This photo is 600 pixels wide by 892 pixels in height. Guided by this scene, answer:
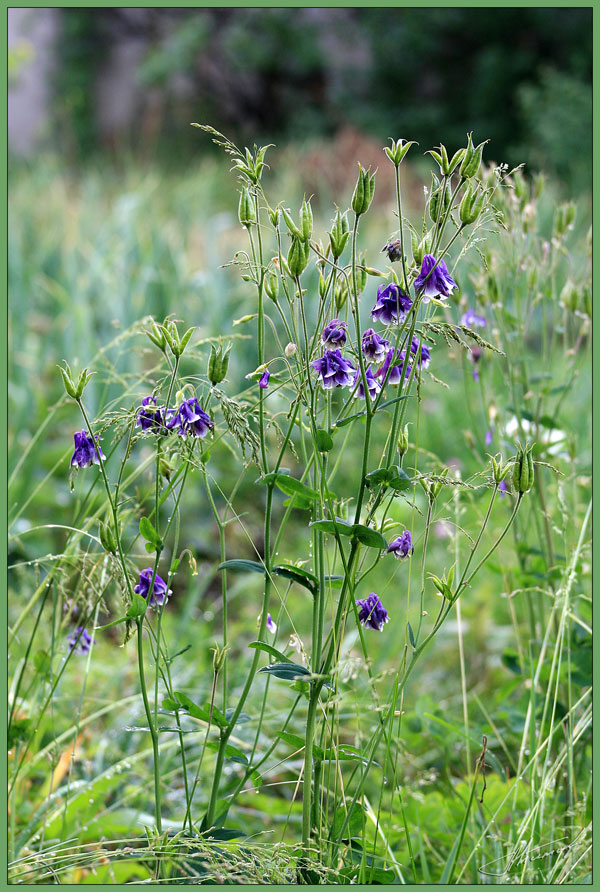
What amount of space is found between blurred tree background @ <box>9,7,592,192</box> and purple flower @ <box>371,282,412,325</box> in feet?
25.0

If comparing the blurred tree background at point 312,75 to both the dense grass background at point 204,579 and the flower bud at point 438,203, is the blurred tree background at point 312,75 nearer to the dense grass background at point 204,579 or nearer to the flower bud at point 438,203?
the dense grass background at point 204,579

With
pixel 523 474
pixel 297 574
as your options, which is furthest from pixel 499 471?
pixel 297 574

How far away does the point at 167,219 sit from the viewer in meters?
4.97

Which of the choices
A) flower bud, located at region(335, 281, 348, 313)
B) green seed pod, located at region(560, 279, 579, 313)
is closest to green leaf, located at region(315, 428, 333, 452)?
flower bud, located at region(335, 281, 348, 313)

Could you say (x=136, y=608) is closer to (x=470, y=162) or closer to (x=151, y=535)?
(x=151, y=535)

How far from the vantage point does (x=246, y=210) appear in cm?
89

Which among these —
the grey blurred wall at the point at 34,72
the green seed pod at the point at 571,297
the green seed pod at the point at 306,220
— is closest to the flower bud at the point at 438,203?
the green seed pod at the point at 306,220

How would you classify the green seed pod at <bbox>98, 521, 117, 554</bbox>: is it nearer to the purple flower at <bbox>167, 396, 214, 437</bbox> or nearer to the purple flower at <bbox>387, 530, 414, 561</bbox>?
the purple flower at <bbox>167, 396, 214, 437</bbox>

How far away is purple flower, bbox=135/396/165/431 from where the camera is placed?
89 centimetres

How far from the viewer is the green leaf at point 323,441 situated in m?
0.86

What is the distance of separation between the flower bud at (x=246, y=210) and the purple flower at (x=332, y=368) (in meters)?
0.17

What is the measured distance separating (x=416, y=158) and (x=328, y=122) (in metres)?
2.95

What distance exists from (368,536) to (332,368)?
0.18 meters

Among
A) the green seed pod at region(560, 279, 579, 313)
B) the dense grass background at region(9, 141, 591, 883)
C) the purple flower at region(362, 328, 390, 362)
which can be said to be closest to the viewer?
the purple flower at region(362, 328, 390, 362)
